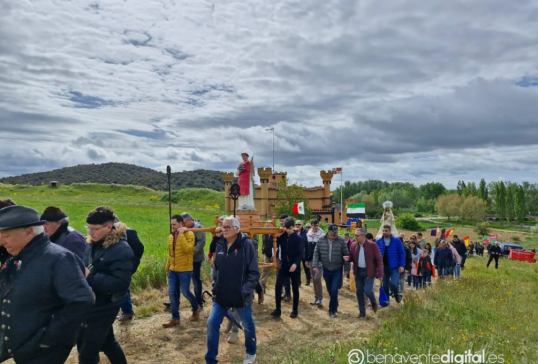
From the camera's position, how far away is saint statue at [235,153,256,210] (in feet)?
59.3

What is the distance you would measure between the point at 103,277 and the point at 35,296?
113 centimetres

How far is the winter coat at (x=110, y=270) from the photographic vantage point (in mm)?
4230

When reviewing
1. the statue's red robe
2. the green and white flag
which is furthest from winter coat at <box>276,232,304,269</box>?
the green and white flag

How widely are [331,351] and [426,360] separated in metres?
1.32

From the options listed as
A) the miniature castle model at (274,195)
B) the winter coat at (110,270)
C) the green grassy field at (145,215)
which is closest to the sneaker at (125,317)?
the green grassy field at (145,215)

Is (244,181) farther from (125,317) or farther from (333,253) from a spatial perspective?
(125,317)

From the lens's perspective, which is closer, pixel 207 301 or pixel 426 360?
pixel 426 360

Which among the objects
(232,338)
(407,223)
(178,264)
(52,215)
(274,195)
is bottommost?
(407,223)

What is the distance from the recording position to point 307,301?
33.2ft

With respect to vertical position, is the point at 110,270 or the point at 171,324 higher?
the point at 110,270

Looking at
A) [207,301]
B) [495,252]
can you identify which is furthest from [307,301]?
[495,252]

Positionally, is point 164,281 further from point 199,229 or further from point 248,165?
point 248,165

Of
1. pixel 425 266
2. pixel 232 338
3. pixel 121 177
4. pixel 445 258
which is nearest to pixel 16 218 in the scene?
pixel 232 338

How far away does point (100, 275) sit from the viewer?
4258 mm
